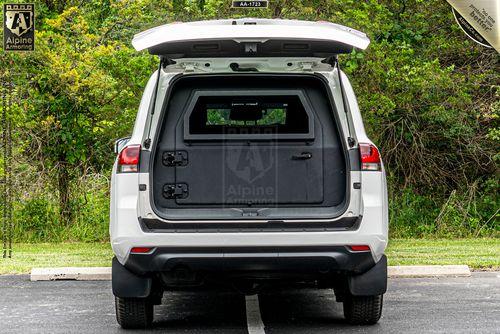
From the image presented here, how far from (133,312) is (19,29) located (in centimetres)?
821

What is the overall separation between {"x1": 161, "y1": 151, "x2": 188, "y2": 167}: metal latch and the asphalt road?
1.36 meters

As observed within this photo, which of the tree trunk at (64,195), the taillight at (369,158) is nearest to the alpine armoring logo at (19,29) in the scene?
the tree trunk at (64,195)

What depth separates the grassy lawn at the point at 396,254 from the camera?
12.6 m

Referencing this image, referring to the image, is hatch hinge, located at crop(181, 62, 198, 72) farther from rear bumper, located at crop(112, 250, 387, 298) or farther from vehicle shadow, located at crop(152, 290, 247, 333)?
vehicle shadow, located at crop(152, 290, 247, 333)

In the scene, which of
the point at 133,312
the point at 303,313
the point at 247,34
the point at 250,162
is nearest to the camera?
the point at 247,34

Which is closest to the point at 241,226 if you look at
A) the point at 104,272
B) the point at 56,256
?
the point at 104,272

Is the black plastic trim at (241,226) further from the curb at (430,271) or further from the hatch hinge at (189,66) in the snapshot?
the curb at (430,271)

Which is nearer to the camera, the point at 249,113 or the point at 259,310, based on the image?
the point at 249,113

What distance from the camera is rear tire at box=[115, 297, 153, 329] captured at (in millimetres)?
7773

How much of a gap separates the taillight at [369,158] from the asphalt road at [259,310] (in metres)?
1.35

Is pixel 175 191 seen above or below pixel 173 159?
below

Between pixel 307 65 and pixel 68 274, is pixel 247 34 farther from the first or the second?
pixel 68 274

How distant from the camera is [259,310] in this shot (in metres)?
8.98

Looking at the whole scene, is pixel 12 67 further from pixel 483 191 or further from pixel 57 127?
pixel 483 191
